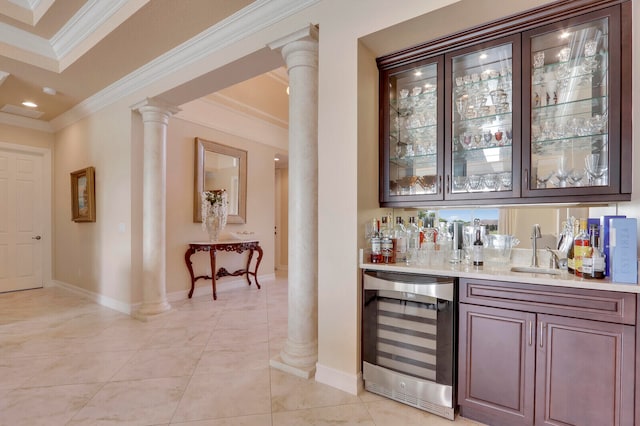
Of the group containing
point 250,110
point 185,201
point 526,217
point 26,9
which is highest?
point 26,9

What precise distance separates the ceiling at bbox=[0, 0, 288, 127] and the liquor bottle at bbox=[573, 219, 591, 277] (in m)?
2.75

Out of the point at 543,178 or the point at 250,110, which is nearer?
the point at 543,178

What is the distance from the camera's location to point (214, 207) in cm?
479

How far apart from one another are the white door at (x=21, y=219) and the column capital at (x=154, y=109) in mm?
3036

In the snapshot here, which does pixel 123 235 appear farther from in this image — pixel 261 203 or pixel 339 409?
pixel 339 409

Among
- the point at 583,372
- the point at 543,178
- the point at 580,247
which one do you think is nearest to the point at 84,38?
the point at 543,178

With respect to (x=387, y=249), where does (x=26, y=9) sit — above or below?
above

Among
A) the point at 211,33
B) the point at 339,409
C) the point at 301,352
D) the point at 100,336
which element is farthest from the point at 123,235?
the point at 339,409

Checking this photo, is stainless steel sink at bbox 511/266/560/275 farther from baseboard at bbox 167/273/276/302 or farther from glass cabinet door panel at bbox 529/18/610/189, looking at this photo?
baseboard at bbox 167/273/276/302

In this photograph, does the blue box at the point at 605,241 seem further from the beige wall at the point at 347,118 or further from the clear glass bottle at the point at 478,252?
the clear glass bottle at the point at 478,252

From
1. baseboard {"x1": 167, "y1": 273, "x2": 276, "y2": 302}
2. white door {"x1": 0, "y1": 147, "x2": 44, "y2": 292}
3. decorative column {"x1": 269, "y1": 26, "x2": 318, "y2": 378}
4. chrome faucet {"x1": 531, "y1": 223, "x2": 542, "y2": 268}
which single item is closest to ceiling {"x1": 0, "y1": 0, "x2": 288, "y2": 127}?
decorative column {"x1": 269, "y1": 26, "x2": 318, "y2": 378}

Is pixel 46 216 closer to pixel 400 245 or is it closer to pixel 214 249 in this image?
pixel 214 249

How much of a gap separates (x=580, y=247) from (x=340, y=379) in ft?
5.45

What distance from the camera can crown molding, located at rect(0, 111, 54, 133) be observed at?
16.7 ft
